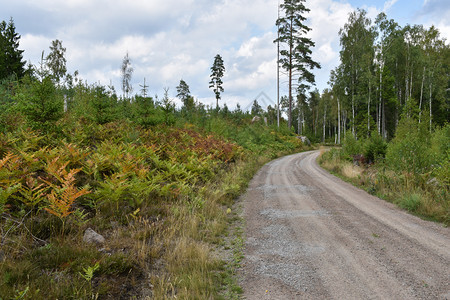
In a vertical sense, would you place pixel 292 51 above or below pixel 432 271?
above

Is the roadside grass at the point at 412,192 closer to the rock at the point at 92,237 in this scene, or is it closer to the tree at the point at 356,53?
the rock at the point at 92,237

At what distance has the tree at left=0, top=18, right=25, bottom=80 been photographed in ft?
81.1

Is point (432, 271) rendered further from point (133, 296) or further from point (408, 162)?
point (408, 162)

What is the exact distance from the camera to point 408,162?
8.80m

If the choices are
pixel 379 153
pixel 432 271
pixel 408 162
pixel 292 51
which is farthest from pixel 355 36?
pixel 432 271

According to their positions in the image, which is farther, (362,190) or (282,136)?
(282,136)

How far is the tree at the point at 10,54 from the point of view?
24714mm

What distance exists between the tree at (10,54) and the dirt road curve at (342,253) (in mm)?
31426

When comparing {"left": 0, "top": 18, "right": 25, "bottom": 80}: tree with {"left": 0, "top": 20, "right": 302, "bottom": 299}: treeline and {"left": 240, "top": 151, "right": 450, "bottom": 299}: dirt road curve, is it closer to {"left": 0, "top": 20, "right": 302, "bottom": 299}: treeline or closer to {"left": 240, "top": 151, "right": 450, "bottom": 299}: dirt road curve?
{"left": 0, "top": 20, "right": 302, "bottom": 299}: treeline

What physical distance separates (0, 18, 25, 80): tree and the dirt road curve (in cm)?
3143

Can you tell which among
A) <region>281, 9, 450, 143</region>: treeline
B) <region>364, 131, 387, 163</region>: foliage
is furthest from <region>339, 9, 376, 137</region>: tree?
<region>364, 131, 387, 163</region>: foliage

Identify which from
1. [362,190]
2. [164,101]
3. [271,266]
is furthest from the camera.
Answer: [164,101]

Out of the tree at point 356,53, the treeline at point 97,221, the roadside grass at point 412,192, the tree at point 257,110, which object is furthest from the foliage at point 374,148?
the tree at point 257,110

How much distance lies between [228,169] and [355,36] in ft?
99.1
